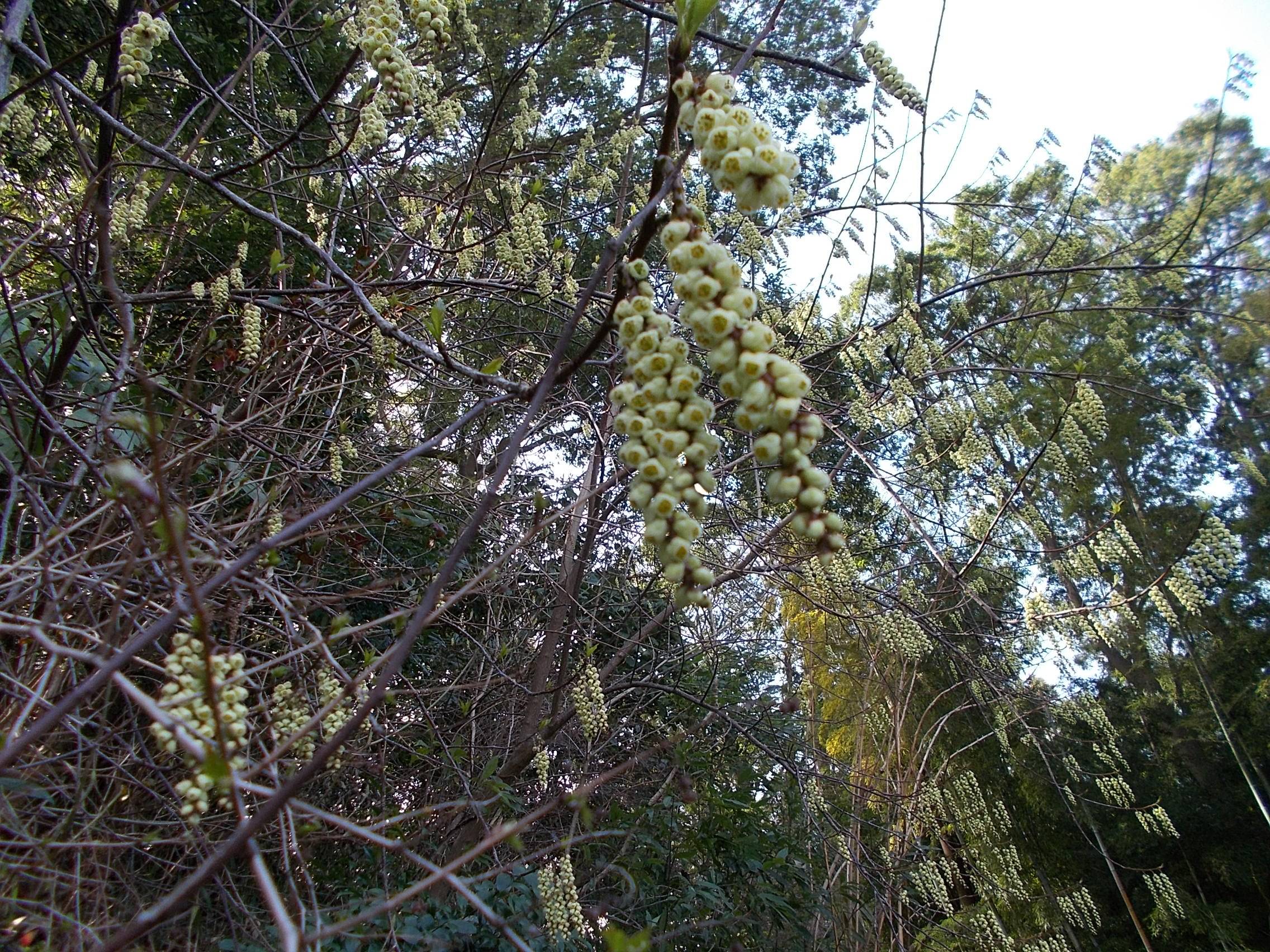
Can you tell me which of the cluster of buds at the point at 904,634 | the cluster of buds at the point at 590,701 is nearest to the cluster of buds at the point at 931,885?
the cluster of buds at the point at 904,634

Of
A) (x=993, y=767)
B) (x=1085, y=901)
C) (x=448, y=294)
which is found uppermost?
(x=448, y=294)

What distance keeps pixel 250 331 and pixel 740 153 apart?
236 cm

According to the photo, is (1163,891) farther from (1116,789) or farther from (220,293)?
(220,293)

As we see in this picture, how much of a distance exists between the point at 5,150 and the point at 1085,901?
→ 28.4ft

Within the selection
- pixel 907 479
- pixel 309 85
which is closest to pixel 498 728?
pixel 907 479

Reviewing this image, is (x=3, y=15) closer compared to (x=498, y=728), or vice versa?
(x=3, y=15)

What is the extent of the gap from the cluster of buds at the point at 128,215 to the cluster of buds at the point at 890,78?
9.04 ft

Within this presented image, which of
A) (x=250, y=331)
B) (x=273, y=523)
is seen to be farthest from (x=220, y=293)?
(x=273, y=523)

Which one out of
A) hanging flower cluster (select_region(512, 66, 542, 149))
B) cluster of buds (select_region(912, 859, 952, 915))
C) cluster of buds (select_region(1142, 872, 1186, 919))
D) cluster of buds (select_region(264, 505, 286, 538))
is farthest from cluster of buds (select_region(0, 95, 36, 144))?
cluster of buds (select_region(1142, 872, 1186, 919))

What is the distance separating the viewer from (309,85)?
2742 millimetres

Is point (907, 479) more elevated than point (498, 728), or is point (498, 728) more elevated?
point (907, 479)

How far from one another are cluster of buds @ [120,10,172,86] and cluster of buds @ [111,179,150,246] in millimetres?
1016

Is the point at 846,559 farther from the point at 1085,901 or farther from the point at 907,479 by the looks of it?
the point at 1085,901

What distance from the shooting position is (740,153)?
0.93 m
